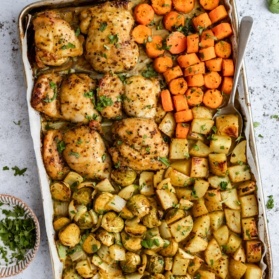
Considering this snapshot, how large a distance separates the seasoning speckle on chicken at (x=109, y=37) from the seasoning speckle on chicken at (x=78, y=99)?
20 cm

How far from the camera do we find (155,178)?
4.34 metres

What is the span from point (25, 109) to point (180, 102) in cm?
145

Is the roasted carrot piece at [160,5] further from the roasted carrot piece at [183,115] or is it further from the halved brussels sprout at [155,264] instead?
the halved brussels sprout at [155,264]

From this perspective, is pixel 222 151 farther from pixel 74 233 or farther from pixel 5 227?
pixel 5 227

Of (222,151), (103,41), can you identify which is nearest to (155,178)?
(222,151)

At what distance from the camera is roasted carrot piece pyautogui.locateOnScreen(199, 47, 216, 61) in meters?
4.34

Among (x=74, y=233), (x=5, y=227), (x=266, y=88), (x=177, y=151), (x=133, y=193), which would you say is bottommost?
(x=5, y=227)

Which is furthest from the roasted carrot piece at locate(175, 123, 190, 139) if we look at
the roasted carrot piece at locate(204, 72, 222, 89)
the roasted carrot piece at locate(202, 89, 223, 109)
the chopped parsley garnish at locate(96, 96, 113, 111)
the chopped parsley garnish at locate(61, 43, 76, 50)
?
the chopped parsley garnish at locate(61, 43, 76, 50)

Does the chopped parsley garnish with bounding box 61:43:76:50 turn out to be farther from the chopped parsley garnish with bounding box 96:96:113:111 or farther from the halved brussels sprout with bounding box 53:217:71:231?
the halved brussels sprout with bounding box 53:217:71:231

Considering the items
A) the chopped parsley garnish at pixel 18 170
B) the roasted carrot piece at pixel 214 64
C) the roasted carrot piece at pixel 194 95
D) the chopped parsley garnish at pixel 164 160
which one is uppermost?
the roasted carrot piece at pixel 214 64

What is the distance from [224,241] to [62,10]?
8.17ft

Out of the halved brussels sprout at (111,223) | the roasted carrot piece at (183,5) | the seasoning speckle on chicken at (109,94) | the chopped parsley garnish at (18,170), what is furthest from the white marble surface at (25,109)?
the seasoning speckle on chicken at (109,94)

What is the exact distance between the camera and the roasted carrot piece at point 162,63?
4.35 meters

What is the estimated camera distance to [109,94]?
424cm
